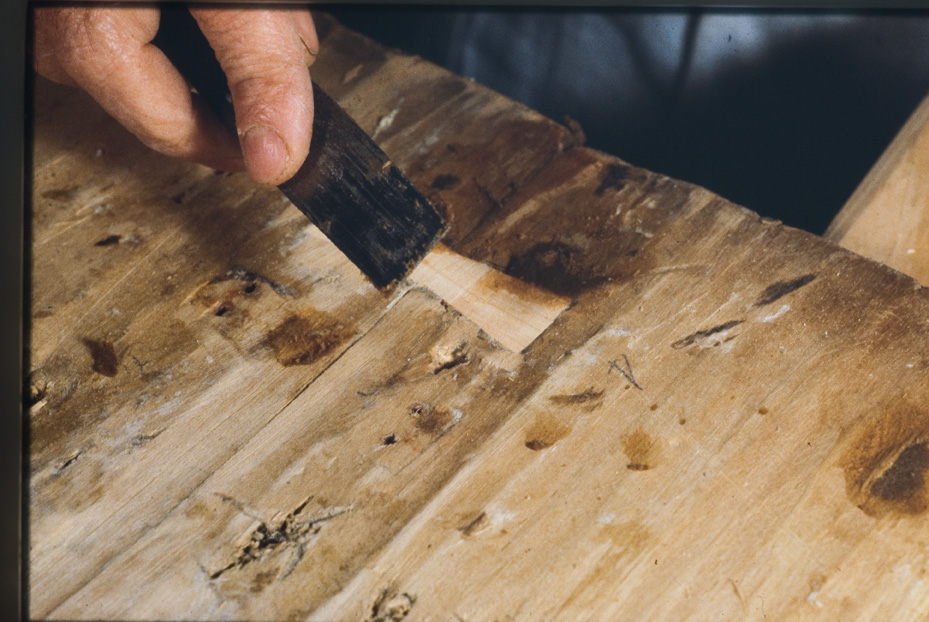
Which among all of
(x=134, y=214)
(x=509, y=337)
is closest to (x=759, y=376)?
(x=509, y=337)

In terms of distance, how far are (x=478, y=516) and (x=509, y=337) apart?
282 millimetres

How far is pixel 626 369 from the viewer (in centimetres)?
98

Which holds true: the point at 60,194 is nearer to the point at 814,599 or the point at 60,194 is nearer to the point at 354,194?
the point at 354,194

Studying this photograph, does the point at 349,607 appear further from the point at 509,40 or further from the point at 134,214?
the point at 509,40

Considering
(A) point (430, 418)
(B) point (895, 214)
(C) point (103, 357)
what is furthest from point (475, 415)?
(B) point (895, 214)

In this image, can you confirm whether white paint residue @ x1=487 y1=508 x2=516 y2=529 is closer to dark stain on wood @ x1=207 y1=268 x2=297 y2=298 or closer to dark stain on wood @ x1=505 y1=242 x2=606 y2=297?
dark stain on wood @ x1=505 y1=242 x2=606 y2=297

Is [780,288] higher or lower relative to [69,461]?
higher

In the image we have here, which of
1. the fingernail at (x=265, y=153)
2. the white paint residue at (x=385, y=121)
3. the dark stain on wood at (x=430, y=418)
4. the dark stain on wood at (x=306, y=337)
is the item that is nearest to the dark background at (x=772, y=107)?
the white paint residue at (x=385, y=121)

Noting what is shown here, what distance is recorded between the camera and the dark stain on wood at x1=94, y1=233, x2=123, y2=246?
118 centimetres

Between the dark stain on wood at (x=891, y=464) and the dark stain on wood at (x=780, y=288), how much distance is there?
210 millimetres

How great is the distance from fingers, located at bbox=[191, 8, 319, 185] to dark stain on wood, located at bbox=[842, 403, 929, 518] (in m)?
0.85

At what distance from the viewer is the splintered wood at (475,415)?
0.82 metres

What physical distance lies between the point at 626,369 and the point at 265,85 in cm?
66

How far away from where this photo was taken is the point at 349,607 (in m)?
0.81
